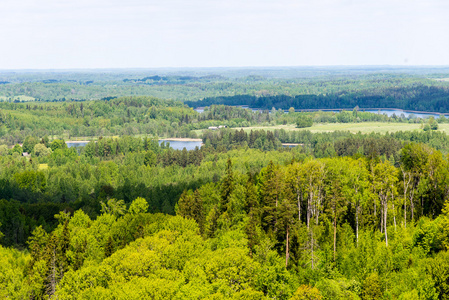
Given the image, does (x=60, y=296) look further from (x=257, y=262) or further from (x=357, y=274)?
(x=357, y=274)

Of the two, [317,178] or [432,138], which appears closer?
[317,178]

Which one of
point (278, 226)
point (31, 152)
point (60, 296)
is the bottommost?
point (31, 152)

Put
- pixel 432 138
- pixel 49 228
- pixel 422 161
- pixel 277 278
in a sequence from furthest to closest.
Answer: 1. pixel 432 138
2. pixel 49 228
3. pixel 422 161
4. pixel 277 278

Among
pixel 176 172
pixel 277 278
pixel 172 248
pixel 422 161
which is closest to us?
pixel 277 278

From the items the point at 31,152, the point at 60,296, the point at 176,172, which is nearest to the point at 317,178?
the point at 60,296

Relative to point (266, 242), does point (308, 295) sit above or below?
above

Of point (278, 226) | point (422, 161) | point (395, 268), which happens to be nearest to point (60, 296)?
point (278, 226)

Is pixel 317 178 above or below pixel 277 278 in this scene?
above

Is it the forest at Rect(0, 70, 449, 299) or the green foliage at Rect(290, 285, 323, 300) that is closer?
the green foliage at Rect(290, 285, 323, 300)

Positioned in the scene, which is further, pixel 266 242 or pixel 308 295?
pixel 266 242

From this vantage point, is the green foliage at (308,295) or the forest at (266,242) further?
the forest at (266,242)
